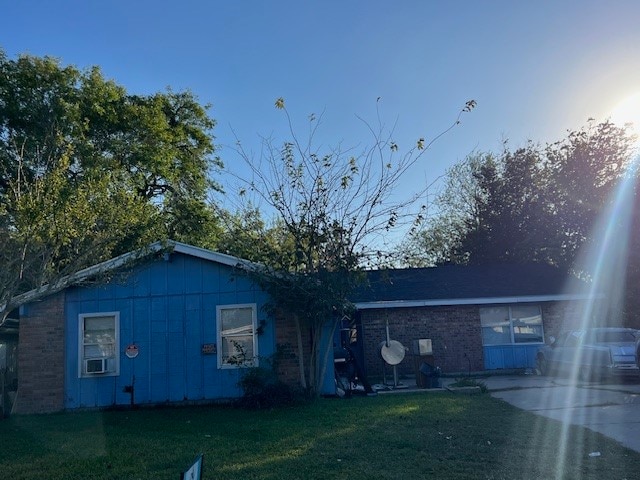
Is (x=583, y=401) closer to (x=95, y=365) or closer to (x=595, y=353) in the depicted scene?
(x=595, y=353)

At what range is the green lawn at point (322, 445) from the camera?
6.67m

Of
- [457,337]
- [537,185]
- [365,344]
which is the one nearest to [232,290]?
[365,344]

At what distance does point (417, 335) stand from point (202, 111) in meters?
14.7

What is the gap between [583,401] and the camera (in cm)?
1160

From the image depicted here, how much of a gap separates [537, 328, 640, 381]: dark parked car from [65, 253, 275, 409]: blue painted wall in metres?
8.43

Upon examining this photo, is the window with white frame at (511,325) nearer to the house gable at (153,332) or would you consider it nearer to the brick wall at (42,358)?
the house gable at (153,332)

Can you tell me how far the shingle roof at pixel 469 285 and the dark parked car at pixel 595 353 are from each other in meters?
2.78

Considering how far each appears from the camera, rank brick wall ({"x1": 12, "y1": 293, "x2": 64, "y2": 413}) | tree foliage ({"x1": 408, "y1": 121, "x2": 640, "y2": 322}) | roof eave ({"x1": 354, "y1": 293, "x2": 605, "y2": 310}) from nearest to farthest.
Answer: brick wall ({"x1": 12, "y1": 293, "x2": 64, "y2": 413}), roof eave ({"x1": 354, "y1": 293, "x2": 605, "y2": 310}), tree foliage ({"x1": 408, "y1": 121, "x2": 640, "y2": 322})

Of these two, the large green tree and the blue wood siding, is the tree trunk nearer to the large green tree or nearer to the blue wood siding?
the large green tree

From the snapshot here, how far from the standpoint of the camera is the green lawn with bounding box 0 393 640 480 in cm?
667

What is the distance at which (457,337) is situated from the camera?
749 inches

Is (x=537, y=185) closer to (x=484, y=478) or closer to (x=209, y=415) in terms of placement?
(x=209, y=415)

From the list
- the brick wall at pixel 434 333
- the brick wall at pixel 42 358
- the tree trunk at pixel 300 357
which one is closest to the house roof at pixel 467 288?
the brick wall at pixel 434 333

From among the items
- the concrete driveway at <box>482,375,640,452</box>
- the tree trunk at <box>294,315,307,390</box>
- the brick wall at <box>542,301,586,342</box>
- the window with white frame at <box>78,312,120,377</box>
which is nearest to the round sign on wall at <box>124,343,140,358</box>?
the window with white frame at <box>78,312,120,377</box>
